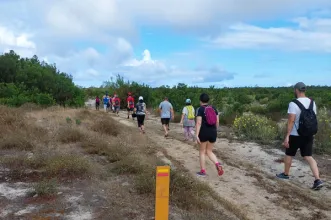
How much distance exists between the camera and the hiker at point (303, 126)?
7621mm

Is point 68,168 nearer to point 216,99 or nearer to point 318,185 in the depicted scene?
point 318,185

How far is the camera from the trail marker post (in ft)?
15.4

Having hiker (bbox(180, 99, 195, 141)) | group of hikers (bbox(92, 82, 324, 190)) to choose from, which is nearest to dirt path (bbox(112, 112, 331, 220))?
group of hikers (bbox(92, 82, 324, 190))

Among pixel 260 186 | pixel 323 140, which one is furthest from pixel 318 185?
pixel 323 140

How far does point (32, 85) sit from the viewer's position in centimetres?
2744

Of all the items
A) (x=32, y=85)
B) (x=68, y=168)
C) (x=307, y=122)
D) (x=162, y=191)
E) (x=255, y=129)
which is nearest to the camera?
(x=162, y=191)

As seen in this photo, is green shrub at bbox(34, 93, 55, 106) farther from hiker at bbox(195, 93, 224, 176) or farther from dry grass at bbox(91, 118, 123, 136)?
hiker at bbox(195, 93, 224, 176)

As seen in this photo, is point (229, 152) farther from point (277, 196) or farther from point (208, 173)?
point (277, 196)

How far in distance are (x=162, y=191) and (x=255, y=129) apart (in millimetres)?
10464

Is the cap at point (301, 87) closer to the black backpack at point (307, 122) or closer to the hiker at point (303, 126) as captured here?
the hiker at point (303, 126)

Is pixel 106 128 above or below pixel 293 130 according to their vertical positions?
below

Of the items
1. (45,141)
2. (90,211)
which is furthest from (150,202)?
(45,141)

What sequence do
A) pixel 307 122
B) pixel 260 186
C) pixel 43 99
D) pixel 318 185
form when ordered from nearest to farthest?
pixel 307 122
pixel 318 185
pixel 260 186
pixel 43 99

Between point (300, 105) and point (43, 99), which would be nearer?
point (300, 105)
